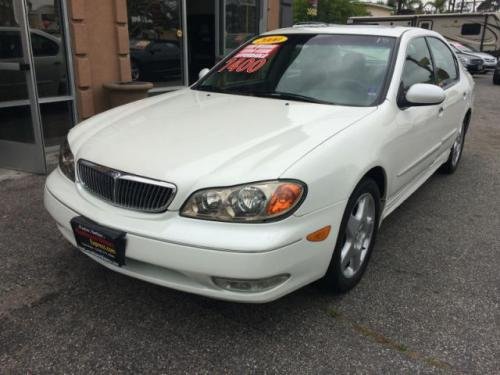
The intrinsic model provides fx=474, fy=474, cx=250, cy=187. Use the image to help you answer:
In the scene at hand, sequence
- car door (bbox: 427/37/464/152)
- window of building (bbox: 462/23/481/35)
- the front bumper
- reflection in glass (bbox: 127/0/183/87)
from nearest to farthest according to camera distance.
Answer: the front bumper < car door (bbox: 427/37/464/152) < reflection in glass (bbox: 127/0/183/87) < window of building (bbox: 462/23/481/35)

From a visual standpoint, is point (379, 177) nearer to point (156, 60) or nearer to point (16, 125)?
point (16, 125)

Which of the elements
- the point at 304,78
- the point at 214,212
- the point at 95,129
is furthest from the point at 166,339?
the point at 304,78

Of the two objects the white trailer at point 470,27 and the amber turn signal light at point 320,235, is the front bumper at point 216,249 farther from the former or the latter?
the white trailer at point 470,27

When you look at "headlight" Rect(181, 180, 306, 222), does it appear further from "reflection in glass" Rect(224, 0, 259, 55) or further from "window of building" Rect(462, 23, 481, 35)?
"window of building" Rect(462, 23, 481, 35)

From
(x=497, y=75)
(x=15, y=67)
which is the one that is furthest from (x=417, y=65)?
(x=497, y=75)

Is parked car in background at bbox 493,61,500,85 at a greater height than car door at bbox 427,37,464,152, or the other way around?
car door at bbox 427,37,464,152

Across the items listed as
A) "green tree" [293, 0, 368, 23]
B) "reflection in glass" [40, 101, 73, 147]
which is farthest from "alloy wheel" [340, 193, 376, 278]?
"green tree" [293, 0, 368, 23]

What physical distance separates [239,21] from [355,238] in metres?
7.28

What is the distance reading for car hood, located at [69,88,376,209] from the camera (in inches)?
88.9

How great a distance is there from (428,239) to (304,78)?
1.59 meters

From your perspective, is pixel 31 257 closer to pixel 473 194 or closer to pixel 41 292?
pixel 41 292

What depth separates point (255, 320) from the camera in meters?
2.61

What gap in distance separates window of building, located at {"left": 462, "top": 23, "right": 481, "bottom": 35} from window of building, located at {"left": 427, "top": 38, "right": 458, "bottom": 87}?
61.0 feet

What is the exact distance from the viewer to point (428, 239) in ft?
12.2
